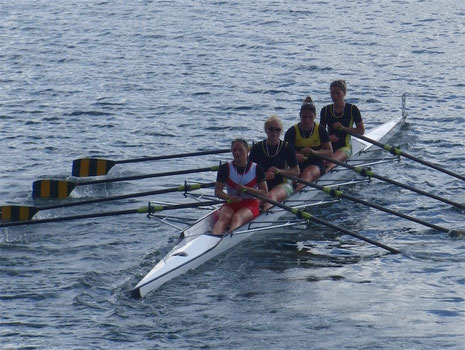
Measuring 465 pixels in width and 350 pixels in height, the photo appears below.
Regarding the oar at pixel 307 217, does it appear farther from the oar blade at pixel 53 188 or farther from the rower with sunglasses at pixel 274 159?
the oar blade at pixel 53 188

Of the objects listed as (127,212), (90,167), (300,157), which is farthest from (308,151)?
(90,167)

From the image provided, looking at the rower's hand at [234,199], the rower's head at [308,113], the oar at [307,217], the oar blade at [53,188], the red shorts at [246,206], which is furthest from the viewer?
the oar blade at [53,188]

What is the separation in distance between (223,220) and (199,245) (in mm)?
937

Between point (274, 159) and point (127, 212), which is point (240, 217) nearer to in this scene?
point (274, 159)

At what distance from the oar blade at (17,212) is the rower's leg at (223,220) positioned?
3897 millimetres

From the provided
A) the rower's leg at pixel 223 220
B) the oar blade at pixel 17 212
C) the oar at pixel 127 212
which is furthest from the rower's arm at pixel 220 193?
the oar blade at pixel 17 212

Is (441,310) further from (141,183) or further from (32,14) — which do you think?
(32,14)

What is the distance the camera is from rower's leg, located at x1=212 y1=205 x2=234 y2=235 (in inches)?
754

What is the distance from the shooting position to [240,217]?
761 inches

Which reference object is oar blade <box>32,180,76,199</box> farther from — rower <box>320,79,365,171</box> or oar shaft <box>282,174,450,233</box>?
rower <box>320,79,365,171</box>

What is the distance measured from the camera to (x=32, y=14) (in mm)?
44531

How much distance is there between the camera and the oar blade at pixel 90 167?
77.4 ft

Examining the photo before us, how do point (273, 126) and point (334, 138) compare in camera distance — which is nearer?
point (273, 126)

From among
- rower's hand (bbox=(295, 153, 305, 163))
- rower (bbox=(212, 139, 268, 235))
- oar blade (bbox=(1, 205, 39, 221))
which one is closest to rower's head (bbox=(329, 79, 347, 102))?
rower's hand (bbox=(295, 153, 305, 163))
